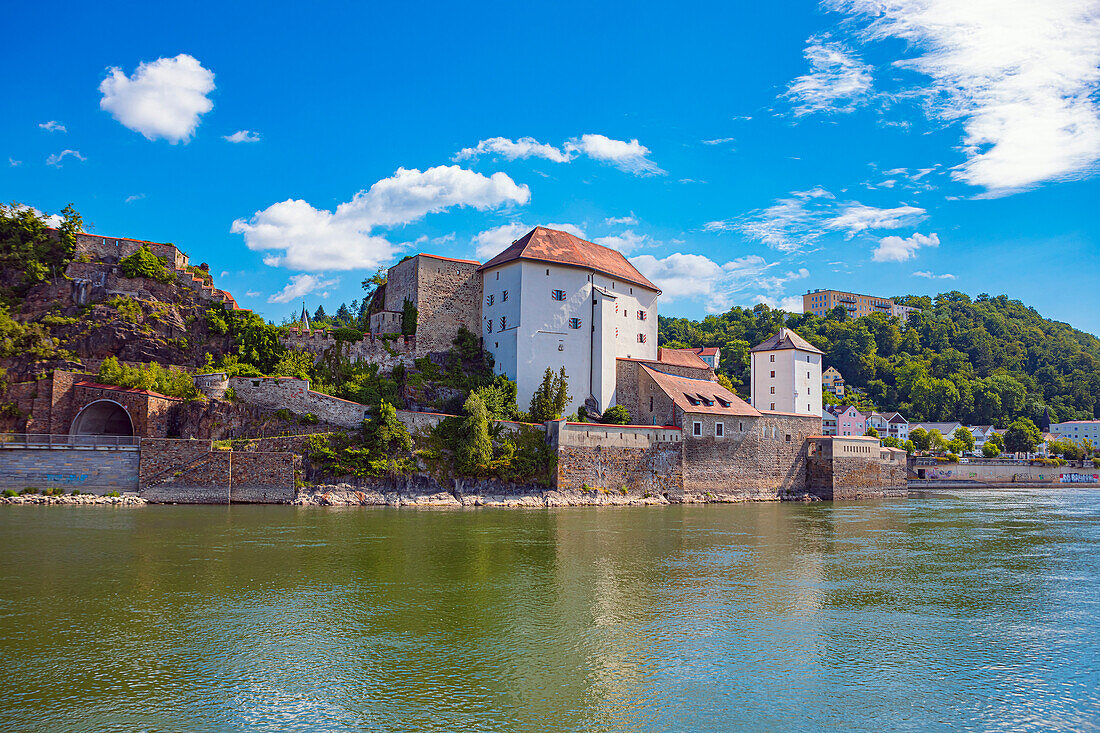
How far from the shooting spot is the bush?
38.7m

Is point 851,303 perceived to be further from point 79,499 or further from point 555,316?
point 79,499

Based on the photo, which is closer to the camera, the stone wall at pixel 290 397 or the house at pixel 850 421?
the stone wall at pixel 290 397

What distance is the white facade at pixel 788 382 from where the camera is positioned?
54.8m

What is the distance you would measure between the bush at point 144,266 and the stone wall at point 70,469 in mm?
11227

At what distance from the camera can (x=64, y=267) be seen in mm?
38594

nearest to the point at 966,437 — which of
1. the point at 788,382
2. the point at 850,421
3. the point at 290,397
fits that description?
the point at 850,421

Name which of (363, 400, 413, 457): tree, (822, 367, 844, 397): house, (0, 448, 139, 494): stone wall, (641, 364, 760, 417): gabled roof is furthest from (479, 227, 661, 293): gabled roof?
(822, 367, 844, 397): house

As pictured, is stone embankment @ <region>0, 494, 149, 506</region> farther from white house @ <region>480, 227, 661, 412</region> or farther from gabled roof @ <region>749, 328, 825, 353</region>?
gabled roof @ <region>749, 328, 825, 353</region>

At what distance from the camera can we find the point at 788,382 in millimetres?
54969

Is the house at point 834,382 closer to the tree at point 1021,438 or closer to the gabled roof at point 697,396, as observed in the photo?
the tree at point 1021,438

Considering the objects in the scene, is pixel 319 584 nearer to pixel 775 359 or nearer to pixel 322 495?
pixel 322 495

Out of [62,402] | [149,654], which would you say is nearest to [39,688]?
[149,654]

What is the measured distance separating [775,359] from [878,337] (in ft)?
234

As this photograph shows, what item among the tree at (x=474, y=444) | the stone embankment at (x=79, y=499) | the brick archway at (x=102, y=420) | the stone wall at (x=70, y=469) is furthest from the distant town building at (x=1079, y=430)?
the stone wall at (x=70, y=469)
